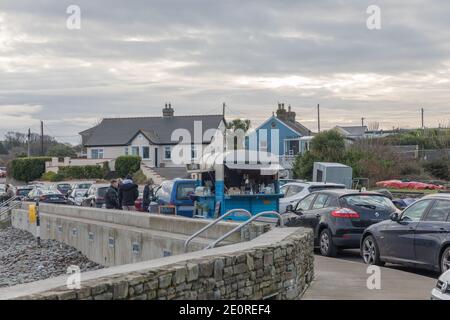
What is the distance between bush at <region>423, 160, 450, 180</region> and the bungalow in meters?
27.0

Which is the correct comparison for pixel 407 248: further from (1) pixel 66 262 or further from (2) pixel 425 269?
(1) pixel 66 262

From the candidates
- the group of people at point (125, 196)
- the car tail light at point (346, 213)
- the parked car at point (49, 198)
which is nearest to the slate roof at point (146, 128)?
the parked car at point (49, 198)

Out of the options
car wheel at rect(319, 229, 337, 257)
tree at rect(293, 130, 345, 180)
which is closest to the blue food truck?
car wheel at rect(319, 229, 337, 257)

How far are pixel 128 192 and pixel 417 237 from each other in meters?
14.5

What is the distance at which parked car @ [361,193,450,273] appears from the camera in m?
13.0

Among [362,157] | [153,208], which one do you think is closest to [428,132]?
[362,157]

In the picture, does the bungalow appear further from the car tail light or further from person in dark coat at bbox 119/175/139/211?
the car tail light

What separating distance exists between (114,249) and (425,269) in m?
10.2

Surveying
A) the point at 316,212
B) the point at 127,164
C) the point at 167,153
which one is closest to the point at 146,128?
the point at 167,153

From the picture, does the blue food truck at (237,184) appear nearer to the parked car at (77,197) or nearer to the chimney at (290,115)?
the parked car at (77,197)

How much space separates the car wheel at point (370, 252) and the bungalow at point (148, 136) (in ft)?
198

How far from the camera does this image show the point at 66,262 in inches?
997

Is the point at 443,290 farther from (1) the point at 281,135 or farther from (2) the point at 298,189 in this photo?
(1) the point at 281,135
